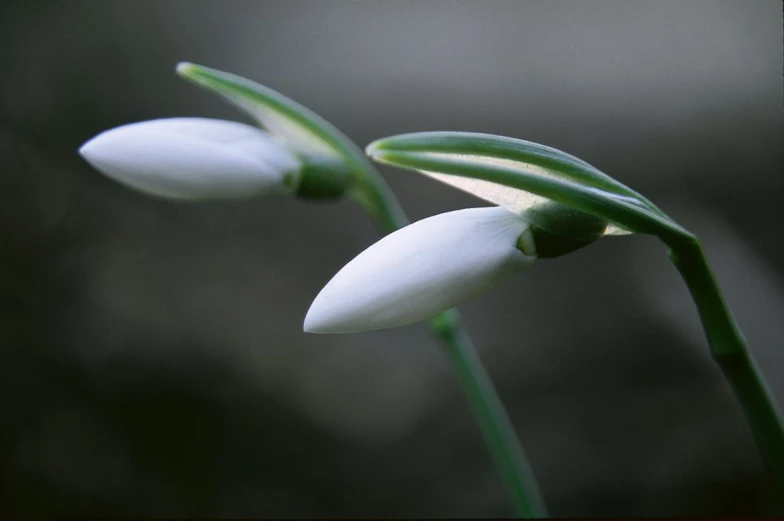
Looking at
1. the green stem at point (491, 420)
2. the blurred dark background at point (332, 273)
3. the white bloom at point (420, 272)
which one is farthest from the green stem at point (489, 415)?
the blurred dark background at point (332, 273)

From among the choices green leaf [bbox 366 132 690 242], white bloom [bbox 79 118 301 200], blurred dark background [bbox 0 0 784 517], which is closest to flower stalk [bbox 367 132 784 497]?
green leaf [bbox 366 132 690 242]

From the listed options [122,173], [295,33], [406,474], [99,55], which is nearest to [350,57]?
[295,33]

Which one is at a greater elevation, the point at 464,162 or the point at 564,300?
the point at 464,162

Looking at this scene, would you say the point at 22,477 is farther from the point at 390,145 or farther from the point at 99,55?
the point at 390,145

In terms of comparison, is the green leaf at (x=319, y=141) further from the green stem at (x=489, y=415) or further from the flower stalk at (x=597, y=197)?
the flower stalk at (x=597, y=197)

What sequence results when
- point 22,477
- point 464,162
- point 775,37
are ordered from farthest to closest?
point 22,477 → point 775,37 → point 464,162

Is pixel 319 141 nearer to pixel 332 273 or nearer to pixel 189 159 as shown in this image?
pixel 189 159

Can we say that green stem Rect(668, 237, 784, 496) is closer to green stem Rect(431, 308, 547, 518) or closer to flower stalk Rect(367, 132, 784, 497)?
flower stalk Rect(367, 132, 784, 497)
